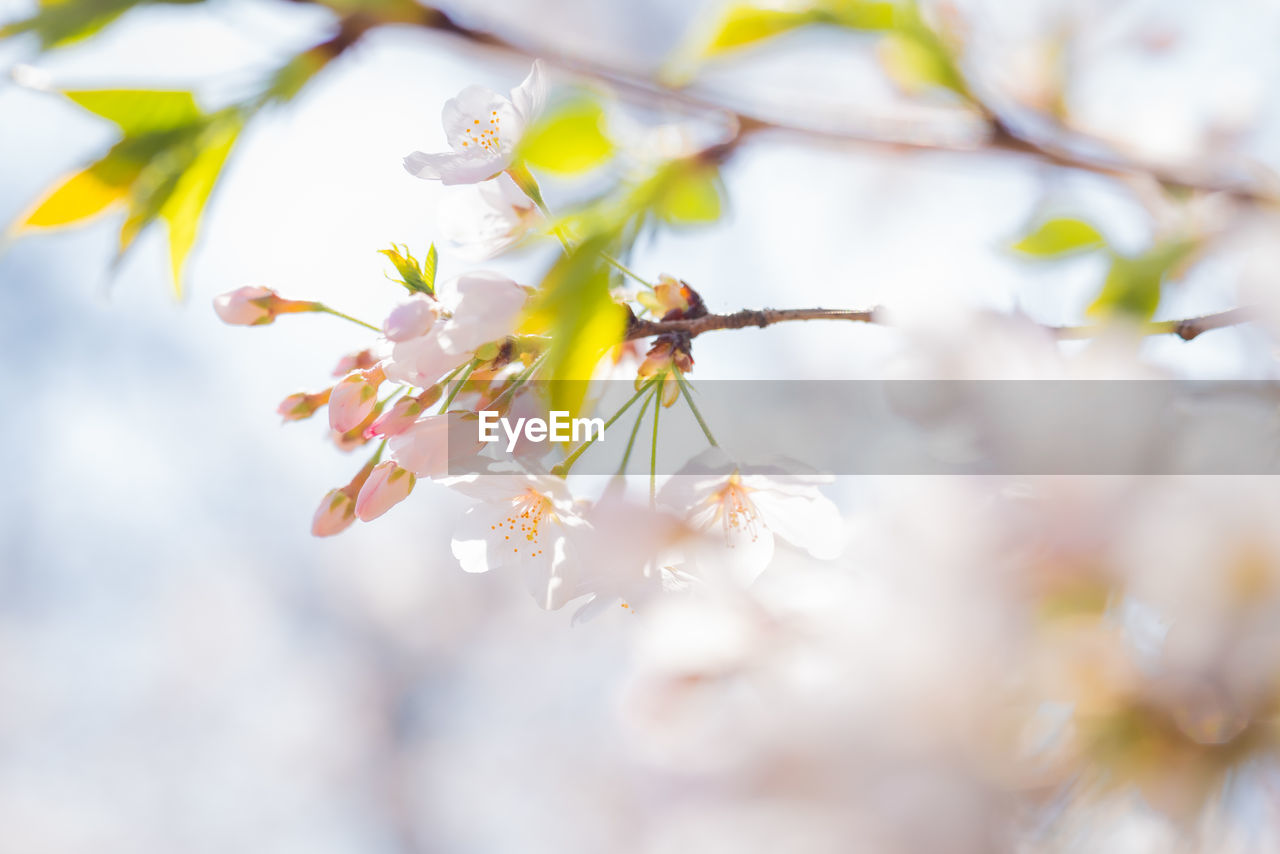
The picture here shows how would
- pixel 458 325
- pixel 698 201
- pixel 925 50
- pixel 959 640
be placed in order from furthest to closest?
pixel 698 201 → pixel 925 50 → pixel 458 325 → pixel 959 640

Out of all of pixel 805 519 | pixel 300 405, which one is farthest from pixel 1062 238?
pixel 300 405

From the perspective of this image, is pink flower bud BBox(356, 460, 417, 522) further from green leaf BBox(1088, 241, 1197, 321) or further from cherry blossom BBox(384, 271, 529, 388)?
green leaf BBox(1088, 241, 1197, 321)

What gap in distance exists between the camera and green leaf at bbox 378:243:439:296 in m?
0.52

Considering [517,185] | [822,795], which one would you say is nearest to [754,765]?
[822,795]

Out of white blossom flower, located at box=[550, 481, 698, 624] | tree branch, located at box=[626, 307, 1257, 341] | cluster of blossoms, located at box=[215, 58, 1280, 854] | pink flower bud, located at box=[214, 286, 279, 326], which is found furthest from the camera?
pink flower bud, located at box=[214, 286, 279, 326]

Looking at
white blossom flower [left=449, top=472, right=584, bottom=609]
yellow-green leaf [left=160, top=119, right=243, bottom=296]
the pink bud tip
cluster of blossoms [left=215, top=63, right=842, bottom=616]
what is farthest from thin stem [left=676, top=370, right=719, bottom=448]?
yellow-green leaf [left=160, top=119, right=243, bottom=296]

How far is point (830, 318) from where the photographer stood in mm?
492

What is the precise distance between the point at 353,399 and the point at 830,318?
321 mm

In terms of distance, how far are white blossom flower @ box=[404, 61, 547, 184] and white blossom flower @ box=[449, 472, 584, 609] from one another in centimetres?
20

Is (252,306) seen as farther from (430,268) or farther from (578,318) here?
(578,318)

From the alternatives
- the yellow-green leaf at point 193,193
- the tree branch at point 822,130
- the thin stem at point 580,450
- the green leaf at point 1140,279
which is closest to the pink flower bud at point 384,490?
the thin stem at point 580,450

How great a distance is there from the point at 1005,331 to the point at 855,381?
157mm

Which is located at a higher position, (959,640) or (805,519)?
(959,640)

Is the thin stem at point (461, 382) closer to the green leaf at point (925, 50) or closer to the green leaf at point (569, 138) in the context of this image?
the green leaf at point (569, 138)
